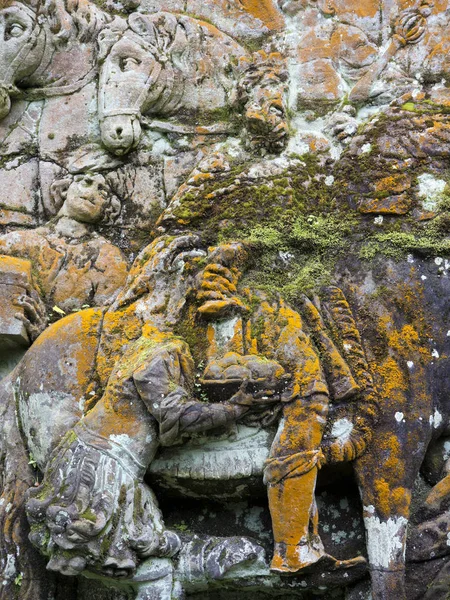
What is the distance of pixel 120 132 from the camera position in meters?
5.15

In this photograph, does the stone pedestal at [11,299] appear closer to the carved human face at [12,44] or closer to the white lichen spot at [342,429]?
the carved human face at [12,44]

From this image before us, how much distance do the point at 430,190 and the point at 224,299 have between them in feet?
4.11

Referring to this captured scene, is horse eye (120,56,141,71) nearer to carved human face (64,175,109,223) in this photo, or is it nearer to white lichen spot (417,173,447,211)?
carved human face (64,175,109,223)

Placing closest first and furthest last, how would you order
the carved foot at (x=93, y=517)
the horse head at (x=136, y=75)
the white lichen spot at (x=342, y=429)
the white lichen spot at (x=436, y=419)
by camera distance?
the carved foot at (x=93, y=517) < the white lichen spot at (x=342, y=429) < the white lichen spot at (x=436, y=419) < the horse head at (x=136, y=75)

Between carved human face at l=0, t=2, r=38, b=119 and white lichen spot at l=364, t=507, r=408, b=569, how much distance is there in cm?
318

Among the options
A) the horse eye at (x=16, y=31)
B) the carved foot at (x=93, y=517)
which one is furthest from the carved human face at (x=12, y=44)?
the carved foot at (x=93, y=517)

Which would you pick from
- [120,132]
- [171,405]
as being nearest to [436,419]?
[171,405]

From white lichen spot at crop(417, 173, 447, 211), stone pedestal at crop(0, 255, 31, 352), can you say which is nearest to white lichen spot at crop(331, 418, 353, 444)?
white lichen spot at crop(417, 173, 447, 211)

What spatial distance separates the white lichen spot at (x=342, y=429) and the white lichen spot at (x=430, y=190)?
4.01 ft

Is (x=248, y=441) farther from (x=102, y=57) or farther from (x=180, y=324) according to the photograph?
(x=102, y=57)

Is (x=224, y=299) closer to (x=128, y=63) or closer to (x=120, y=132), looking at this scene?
(x=120, y=132)

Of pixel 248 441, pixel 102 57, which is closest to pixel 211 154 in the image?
pixel 102 57

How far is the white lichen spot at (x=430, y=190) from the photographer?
4.64m

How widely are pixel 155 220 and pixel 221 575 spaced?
2.05 m
